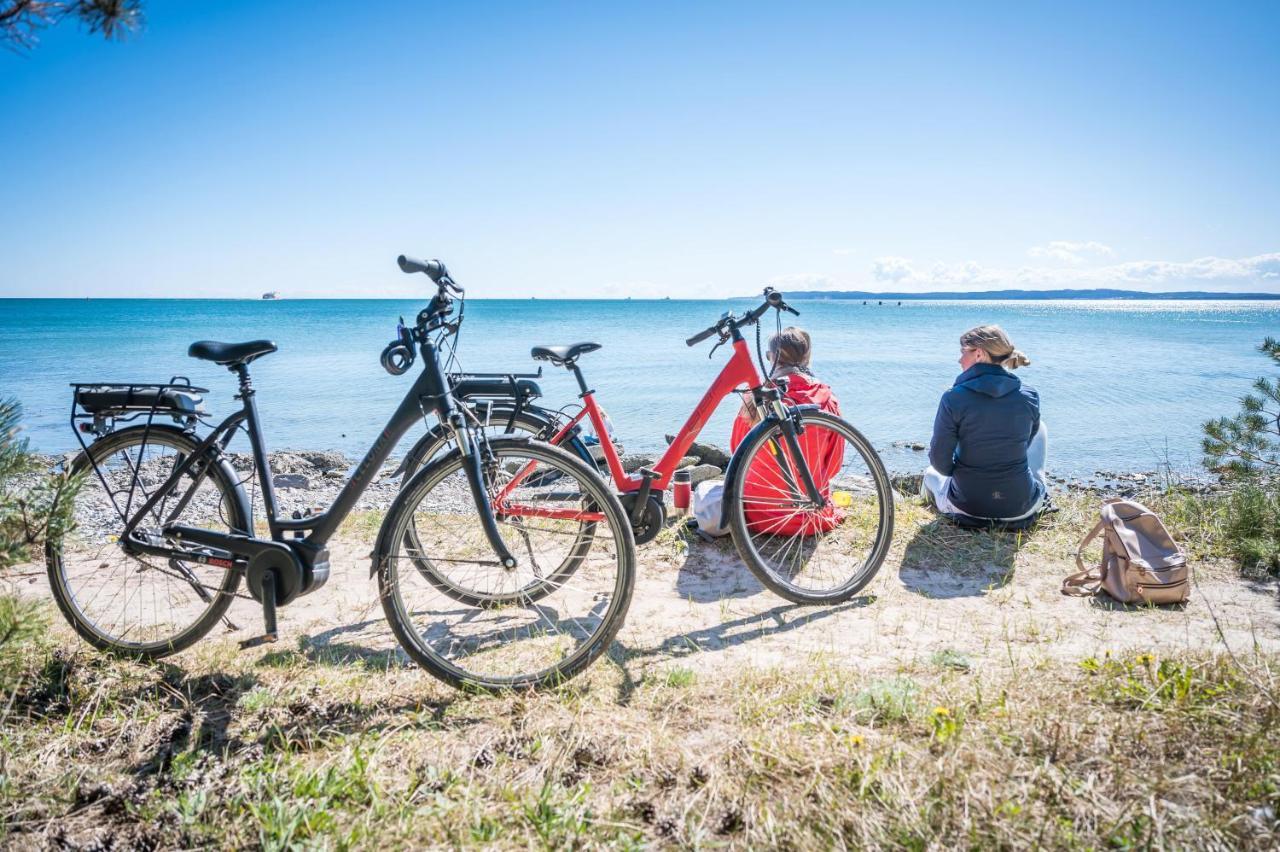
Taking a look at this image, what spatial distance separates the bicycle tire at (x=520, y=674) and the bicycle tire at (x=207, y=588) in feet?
2.93

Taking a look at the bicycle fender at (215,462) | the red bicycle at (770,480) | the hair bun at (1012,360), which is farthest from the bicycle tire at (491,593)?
the hair bun at (1012,360)

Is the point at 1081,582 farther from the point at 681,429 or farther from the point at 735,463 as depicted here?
the point at 681,429

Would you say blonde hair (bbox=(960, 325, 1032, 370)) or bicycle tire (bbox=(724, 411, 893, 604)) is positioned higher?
blonde hair (bbox=(960, 325, 1032, 370))

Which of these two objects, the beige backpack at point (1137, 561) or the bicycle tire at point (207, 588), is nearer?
the bicycle tire at point (207, 588)

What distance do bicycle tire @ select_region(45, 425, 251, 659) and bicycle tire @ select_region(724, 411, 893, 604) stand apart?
2471 millimetres

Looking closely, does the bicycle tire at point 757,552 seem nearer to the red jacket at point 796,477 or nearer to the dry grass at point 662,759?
the red jacket at point 796,477

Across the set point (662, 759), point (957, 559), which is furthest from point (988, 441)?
point (662, 759)

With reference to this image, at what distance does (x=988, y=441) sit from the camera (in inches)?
204

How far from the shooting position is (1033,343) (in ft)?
142

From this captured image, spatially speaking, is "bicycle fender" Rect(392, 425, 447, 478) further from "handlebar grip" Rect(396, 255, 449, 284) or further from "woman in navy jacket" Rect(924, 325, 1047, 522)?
"woman in navy jacket" Rect(924, 325, 1047, 522)

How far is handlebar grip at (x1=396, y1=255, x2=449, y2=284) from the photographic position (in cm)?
300

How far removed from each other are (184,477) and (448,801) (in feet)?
7.20

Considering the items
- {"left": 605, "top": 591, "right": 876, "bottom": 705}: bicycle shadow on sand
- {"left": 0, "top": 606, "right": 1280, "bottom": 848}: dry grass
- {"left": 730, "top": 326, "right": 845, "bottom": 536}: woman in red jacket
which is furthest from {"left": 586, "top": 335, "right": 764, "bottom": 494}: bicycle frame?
{"left": 0, "top": 606, "right": 1280, "bottom": 848}: dry grass

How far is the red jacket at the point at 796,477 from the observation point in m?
4.52
